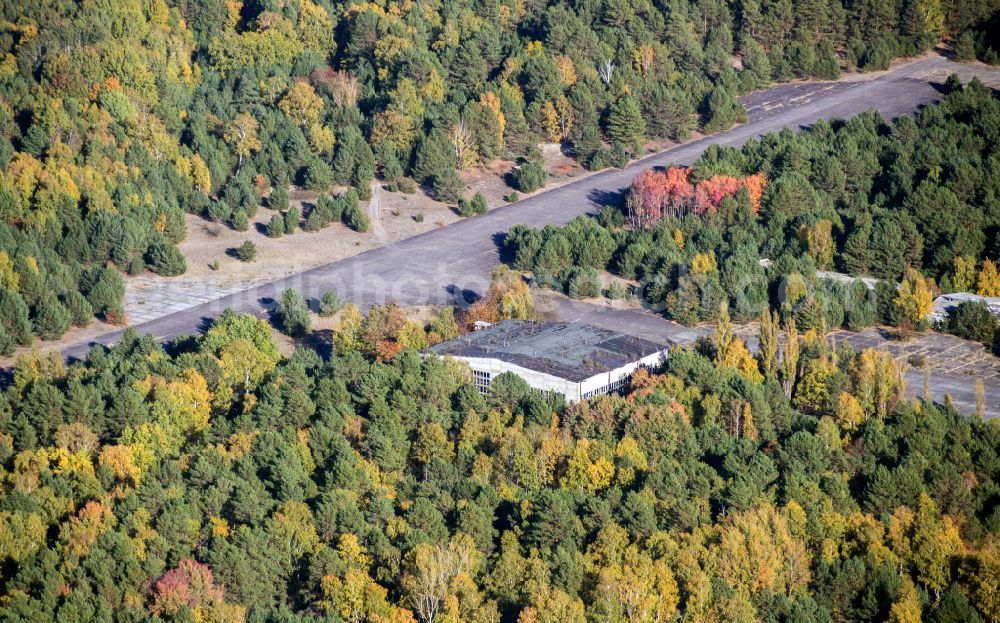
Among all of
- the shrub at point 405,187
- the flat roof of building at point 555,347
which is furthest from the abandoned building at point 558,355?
the shrub at point 405,187

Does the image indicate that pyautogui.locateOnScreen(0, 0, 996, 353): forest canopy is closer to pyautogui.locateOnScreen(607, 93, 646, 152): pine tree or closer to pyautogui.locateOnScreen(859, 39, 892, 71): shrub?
pyautogui.locateOnScreen(607, 93, 646, 152): pine tree

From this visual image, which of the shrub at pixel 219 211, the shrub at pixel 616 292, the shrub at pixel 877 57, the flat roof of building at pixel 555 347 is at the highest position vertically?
the shrub at pixel 877 57

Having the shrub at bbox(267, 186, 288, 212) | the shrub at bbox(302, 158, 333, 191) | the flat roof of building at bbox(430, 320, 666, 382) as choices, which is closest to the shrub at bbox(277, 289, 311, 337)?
the flat roof of building at bbox(430, 320, 666, 382)

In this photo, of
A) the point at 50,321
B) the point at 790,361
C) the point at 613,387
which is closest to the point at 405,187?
the point at 50,321

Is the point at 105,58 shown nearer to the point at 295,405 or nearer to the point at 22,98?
the point at 22,98

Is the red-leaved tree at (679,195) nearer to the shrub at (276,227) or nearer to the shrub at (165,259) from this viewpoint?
the shrub at (276,227)

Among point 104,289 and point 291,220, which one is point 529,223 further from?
point 104,289

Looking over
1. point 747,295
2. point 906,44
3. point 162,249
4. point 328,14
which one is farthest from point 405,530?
point 906,44

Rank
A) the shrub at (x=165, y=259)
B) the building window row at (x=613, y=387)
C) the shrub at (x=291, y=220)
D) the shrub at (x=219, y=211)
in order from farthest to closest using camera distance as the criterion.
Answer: the shrub at (x=219, y=211), the shrub at (x=291, y=220), the shrub at (x=165, y=259), the building window row at (x=613, y=387)
